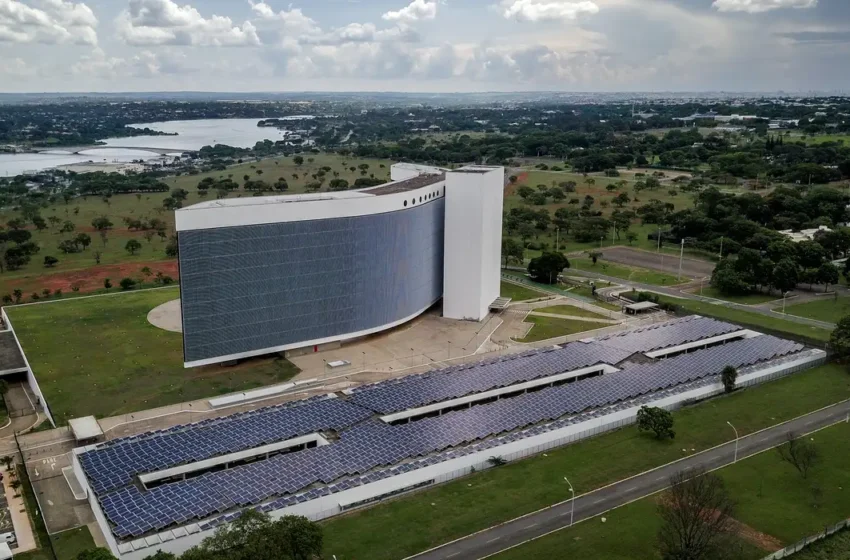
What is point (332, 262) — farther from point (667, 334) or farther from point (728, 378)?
point (728, 378)

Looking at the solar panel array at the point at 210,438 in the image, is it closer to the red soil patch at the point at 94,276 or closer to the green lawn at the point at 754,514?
the green lawn at the point at 754,514

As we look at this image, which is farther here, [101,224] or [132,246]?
[101,224]

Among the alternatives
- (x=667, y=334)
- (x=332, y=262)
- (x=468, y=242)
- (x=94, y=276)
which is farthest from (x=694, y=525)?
(x=94, y=276)

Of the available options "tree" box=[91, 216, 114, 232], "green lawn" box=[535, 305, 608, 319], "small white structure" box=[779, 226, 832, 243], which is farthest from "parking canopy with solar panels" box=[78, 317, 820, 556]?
"tree" box=[91, 216, 114, 232]

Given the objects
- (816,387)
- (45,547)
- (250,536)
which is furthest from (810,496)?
(45,547)

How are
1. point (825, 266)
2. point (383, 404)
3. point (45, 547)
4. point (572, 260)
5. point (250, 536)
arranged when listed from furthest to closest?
point (572, 260) < point (825, 266) < point (383, 404) < point (45, 547) < point (250, 536)

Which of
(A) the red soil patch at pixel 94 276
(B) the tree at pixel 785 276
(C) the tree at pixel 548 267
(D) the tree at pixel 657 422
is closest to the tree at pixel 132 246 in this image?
(A) the red soil patch at pixel 94 276

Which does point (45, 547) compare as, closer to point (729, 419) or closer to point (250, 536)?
point (250, 536)
